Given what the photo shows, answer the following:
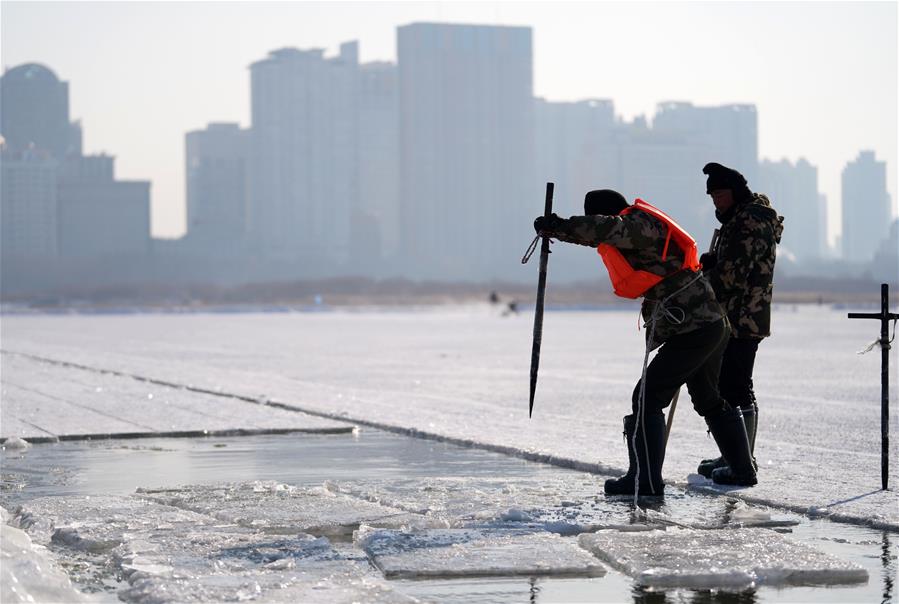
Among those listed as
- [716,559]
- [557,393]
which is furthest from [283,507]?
[557,393]

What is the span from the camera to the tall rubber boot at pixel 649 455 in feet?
25.6

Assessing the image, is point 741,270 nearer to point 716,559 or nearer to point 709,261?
point 709,261

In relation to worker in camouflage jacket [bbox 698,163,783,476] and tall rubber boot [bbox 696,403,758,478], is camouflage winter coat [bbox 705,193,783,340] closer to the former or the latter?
worker in camouflage jacket [bbox 698,163,783,476]

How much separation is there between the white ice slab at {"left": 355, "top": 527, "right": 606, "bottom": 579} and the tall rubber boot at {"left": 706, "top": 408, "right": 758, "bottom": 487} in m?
1.85

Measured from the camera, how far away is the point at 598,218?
24.1ft

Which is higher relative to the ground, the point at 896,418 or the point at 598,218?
the point at 598,218

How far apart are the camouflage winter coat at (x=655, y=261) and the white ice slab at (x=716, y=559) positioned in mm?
1369

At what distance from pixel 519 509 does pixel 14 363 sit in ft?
55.3

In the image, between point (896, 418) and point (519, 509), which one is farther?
point (896, 418)

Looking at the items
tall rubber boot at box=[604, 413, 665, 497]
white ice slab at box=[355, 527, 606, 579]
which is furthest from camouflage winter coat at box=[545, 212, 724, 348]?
white ice slab at box=[355, 527, 606, 579]

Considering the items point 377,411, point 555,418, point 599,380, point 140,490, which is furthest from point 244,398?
point 140,490

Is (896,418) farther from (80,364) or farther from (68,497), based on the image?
(80,364)

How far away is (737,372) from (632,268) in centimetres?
117

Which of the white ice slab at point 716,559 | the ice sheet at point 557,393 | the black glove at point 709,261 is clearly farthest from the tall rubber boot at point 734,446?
the white ice slab at point 716,559
